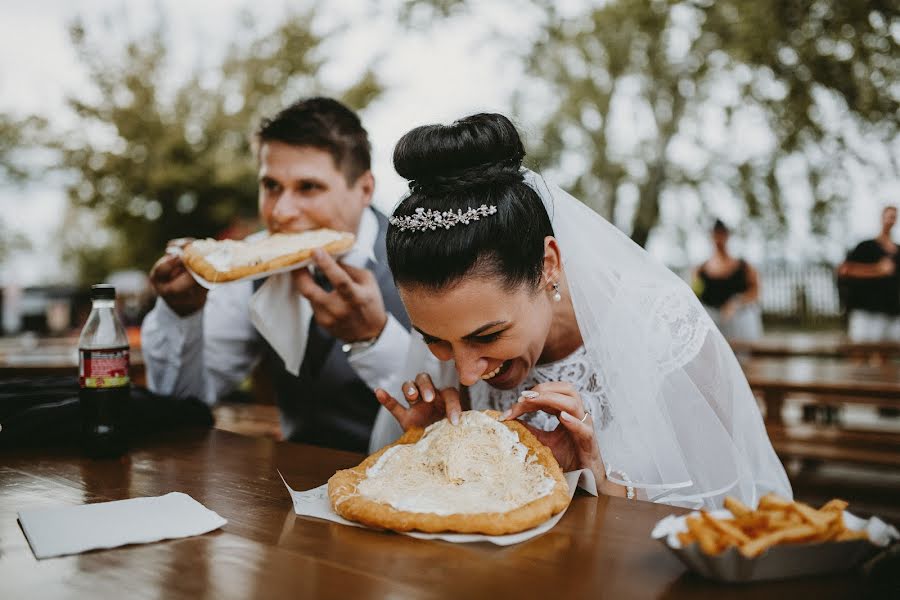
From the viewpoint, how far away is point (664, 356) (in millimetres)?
1776

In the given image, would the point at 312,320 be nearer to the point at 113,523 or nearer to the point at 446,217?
the point at 446,217

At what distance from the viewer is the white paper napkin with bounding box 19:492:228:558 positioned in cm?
114

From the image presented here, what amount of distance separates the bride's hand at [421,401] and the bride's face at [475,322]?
63 mm

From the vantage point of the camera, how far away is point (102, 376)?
1795 millimetres

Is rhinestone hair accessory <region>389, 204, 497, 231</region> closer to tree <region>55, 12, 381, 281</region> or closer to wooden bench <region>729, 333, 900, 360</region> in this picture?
wooden bench <region>729, 333, 900, 360</region>

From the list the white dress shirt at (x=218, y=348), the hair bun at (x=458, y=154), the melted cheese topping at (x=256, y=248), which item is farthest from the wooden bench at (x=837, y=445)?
the hair bun at (x=458, y=154)

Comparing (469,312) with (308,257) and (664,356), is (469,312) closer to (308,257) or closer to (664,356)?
(664,356)

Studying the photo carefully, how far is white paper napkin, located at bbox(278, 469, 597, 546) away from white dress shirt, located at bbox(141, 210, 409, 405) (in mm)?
812

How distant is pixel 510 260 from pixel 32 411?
4.38 feet

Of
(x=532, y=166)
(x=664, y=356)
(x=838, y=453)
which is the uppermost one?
(x=532, y=166)

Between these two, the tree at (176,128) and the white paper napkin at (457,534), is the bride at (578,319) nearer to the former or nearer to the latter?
the white paper napkin at (457,534)

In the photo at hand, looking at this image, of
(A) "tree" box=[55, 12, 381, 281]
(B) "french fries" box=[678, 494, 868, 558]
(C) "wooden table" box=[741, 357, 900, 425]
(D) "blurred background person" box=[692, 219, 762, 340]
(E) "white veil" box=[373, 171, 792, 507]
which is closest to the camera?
(B) "french fries" box=[678, 494, 868, 558]

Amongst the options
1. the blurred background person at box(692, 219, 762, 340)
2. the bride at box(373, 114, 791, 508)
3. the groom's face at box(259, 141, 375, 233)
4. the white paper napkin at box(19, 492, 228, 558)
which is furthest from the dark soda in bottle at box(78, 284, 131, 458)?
the blurred background person at box(692, 219, 762, 340)

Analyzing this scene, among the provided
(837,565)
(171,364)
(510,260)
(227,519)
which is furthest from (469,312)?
(171,364)
